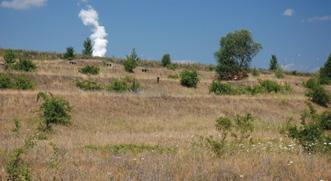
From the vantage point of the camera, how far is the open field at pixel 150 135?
7.36m

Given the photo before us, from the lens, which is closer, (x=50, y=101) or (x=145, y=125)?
(x=50, y=101)

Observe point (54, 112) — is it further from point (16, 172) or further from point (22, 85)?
point (16, 172)

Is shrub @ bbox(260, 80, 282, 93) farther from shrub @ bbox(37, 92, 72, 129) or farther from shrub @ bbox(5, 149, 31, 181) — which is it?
shrub @ bbox(5, 149, 31, 181)

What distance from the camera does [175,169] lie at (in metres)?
7.45

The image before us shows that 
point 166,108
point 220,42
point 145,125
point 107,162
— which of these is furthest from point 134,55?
point 107,162

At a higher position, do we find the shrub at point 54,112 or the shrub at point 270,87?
the shrub at point 270,87

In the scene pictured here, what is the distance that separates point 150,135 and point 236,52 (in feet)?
190

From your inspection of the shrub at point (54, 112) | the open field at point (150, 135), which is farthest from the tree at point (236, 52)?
the shrub at point (54, 112)

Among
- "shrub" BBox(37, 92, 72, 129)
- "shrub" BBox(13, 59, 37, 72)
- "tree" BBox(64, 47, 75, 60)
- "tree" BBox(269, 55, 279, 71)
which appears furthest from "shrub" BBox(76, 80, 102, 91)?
"tree" BBox(269, 55, 279, 71)

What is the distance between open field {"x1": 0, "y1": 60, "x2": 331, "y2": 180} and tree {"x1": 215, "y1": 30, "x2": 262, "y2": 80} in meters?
4.02

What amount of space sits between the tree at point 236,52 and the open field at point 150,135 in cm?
402

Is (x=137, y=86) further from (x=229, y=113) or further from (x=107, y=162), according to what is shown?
(x=107, y=162)

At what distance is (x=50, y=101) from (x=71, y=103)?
4463mm

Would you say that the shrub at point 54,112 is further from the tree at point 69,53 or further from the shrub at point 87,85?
the tree at point 69,53
